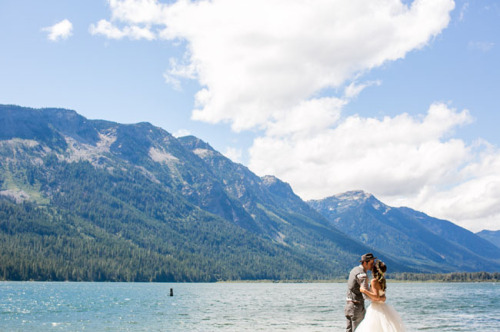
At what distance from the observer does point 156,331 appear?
57.8 metres

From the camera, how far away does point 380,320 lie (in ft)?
64.1

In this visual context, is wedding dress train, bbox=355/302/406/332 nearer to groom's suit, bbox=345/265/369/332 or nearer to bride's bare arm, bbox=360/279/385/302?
bride's bare arm, bbox=360/279/385/302

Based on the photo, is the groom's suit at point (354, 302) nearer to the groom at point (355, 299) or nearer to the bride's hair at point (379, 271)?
the groom at point (355, 299)

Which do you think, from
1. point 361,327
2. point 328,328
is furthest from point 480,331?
point 361,327

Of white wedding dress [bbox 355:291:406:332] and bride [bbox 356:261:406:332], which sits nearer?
bride [bbox 356:261:406:332]

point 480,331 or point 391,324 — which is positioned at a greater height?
point 391,324

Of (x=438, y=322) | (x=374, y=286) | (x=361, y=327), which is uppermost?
(x=374, y=286)

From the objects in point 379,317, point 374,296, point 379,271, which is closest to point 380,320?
point 379,317

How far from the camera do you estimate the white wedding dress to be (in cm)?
1939

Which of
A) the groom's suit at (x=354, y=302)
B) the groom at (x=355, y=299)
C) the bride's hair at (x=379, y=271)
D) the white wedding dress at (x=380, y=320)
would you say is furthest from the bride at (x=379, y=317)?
the groom's suit at (x=354, y=302)

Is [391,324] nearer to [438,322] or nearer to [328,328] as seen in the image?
[328,328]

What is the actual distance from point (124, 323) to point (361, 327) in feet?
176

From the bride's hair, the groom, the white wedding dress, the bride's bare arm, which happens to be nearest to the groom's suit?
the groom

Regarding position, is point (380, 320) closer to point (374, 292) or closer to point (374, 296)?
point (374, 296)
